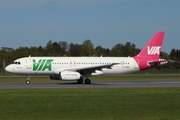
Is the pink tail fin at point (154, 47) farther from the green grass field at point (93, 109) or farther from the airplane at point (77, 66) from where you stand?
the green grass field at point (93, 109)

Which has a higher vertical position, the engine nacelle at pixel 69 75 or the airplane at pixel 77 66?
the airplane at pixel 77 66

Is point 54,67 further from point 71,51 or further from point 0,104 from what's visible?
point 71,51

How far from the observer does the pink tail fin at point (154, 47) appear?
50875 millimetres

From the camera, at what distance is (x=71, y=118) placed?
652 inches

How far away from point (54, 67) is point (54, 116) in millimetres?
28561

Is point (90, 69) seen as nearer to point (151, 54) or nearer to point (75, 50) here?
point (151, 54)

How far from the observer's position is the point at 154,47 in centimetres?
5109

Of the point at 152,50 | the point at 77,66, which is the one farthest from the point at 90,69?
the point at 152,50

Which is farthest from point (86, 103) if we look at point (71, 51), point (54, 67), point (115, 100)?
point (71, 51)

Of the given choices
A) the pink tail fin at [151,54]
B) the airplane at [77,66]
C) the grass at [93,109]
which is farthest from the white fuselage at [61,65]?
the grass at [93,109]

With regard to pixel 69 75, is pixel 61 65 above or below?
above

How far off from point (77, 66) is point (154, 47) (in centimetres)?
1042

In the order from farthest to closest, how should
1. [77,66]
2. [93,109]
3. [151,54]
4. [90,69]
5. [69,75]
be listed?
[151,54] < [77,66] < [90,69] < [69,75] < [93,109]

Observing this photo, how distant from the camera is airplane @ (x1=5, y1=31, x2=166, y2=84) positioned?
4473 cm
